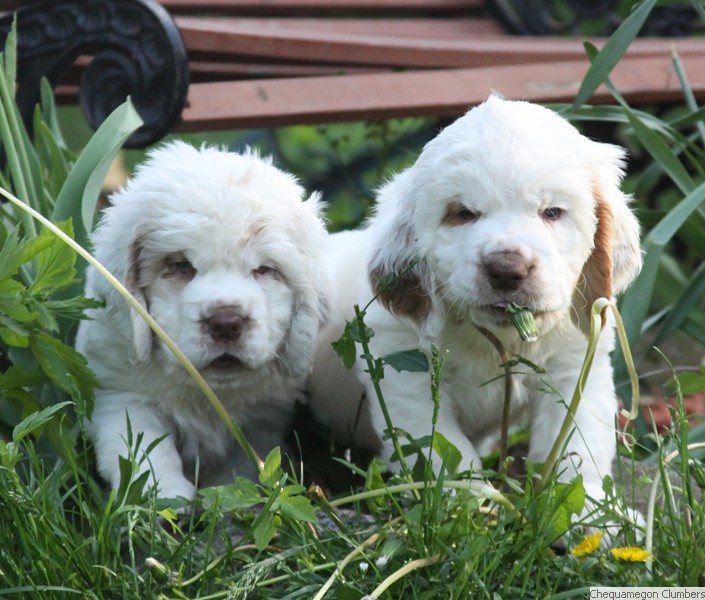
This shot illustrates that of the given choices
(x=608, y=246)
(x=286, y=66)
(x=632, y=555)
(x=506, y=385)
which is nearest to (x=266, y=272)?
(x=506, y=385)

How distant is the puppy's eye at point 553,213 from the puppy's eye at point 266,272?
0.88m

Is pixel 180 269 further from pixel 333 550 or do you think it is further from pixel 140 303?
pixel 333 550

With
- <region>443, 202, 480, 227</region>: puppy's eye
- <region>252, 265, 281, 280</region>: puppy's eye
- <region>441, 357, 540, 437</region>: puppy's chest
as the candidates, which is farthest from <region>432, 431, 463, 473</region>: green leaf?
<region>252, 265, 281, 280</region>: puppy's eye

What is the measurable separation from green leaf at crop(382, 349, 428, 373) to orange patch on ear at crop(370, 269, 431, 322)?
0.69 feet

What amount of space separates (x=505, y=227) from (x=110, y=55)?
2.29 metres

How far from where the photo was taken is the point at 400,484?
3.01 m

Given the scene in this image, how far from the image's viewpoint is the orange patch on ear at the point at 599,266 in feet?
11.1

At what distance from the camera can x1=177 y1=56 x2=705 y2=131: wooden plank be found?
17.4 feet

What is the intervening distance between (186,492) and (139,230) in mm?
809

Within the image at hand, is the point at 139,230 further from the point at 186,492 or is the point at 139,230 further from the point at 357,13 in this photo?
the point at 357,13

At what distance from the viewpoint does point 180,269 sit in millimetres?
3629

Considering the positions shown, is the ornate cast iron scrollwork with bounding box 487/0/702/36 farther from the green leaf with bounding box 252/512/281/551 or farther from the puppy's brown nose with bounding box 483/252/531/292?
the green leaf with bounding box 252/512/281/551

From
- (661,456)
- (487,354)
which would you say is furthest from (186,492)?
(661,456)

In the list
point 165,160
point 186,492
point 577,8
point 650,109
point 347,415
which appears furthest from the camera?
point 577,8
